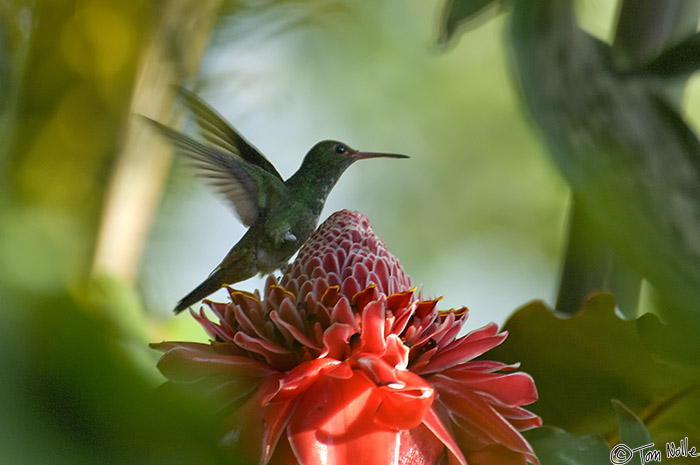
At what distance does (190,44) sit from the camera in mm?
983

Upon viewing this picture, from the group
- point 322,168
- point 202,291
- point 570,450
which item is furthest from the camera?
point 322,168

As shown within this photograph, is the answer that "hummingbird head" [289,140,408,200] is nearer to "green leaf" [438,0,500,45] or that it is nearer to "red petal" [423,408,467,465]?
"green leaf" [438,0,500,45]

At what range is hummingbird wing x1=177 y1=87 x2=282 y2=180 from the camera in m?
0.83

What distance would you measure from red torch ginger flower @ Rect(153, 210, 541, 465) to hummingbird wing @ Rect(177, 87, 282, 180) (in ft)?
1.21

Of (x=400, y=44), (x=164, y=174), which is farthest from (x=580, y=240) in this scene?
(x=400, y=44)

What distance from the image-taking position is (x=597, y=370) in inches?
24.2

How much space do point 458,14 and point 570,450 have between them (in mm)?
384

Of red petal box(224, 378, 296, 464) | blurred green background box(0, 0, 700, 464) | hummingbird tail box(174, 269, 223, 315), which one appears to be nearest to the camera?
blurred green background box(0, 0, 700, 464)

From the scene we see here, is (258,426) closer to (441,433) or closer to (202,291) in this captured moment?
(441,433)

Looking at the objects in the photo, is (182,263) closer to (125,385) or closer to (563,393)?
(563,393)

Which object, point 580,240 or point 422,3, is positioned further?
point 422,3

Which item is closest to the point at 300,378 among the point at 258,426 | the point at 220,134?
the point at 258,426

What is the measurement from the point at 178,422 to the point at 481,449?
0.38m

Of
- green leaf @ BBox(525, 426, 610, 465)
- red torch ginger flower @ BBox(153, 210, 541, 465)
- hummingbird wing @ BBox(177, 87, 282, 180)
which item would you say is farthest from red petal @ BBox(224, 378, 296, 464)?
hummingbird wing @ BBox(177, 87, 282, 180)
